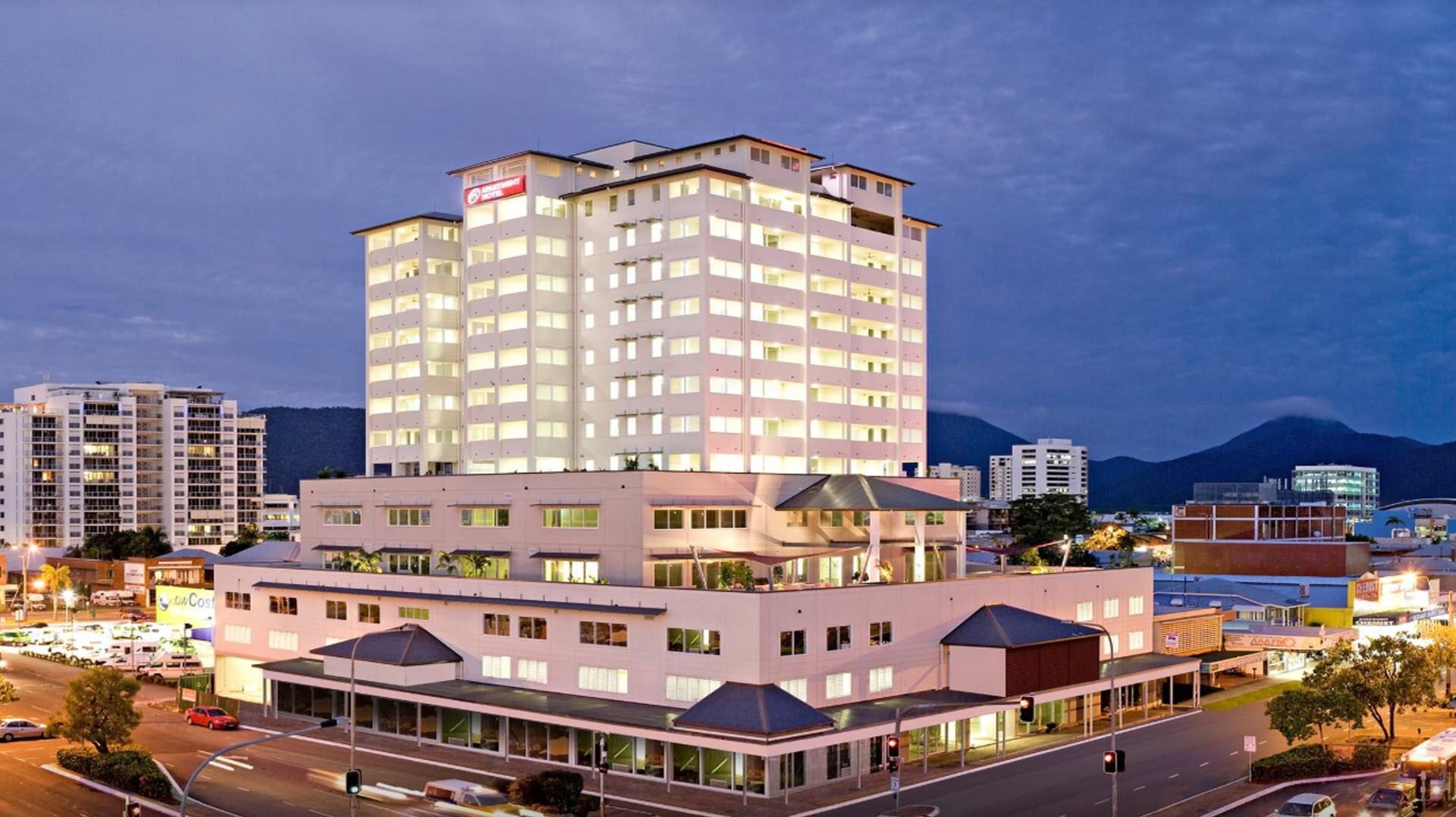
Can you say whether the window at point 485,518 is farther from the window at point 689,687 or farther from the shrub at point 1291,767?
the shrub at point 1291,767

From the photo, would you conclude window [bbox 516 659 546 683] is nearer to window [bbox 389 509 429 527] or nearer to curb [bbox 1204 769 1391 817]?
window [bbox 389 509 429 527]

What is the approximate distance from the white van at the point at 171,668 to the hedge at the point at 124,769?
128 ft

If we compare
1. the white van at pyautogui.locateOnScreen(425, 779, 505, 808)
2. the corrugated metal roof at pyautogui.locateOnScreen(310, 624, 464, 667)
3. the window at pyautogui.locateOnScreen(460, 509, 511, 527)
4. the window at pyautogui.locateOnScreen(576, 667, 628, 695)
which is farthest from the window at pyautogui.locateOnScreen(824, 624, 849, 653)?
the window at pyautogui.locateOnScreen(460, 509, 511, 527)

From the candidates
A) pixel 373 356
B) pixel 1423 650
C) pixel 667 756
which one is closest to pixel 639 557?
pixel 667 756

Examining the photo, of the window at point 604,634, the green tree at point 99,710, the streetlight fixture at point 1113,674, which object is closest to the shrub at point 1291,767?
the streetlight fixture at point 1113,674

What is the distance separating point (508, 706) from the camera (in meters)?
75.6

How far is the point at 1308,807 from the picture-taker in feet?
192

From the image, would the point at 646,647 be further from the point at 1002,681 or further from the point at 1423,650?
the point at 1423,650

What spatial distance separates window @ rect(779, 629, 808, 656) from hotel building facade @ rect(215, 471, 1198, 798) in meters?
0.12

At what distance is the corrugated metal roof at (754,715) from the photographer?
65.6m

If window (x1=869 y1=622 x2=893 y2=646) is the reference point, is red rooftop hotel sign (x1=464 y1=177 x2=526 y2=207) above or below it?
above

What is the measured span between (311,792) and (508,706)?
463 inches

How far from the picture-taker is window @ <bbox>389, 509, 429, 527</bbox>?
99.4 meters

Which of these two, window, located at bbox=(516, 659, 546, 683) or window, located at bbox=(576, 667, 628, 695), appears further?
window, located at bbox=(516, 659, 546, 683)
